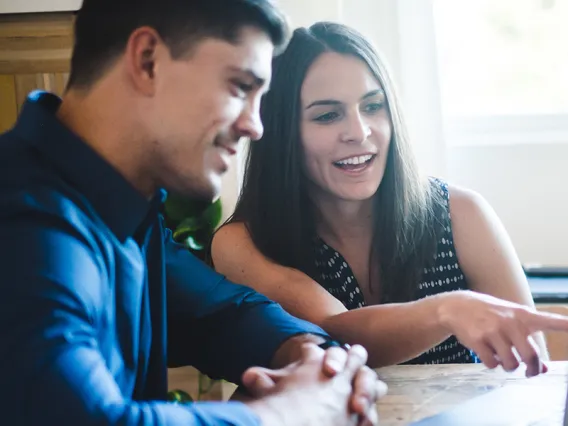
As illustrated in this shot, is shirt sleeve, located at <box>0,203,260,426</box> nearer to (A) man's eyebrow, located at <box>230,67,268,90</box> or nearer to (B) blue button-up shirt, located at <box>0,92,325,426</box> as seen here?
(B) blue button-up shirt, located at <box>0,92,325,426</box>

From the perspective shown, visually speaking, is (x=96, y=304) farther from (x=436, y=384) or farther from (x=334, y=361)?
(x=436, y=384)

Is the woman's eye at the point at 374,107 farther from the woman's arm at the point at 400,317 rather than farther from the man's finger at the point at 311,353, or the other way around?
the man's finger at the point at 311,353

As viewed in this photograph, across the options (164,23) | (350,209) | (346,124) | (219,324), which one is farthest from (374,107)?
(164,23)

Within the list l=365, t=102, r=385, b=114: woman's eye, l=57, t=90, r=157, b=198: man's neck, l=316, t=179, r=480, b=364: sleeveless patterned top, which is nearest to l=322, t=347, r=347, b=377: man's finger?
l=57, t=90, r=157, b=198: man's neck

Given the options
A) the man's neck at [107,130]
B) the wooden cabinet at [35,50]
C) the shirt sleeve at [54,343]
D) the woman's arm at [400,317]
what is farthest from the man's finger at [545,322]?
the wooden cabinet at [35,50]

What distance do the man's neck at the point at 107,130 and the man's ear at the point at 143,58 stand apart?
0.11ft

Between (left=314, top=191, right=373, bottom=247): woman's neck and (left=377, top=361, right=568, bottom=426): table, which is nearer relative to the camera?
(left=377, top=361, right=568, bottom=426): table

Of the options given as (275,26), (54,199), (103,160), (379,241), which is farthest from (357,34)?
(54,199)

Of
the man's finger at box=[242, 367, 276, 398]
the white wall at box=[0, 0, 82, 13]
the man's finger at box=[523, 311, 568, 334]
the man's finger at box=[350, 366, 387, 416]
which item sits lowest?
the man's finger at box=[350, 366, 387, 416]

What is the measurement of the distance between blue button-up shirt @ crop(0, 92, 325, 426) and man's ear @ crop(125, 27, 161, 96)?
94 mm

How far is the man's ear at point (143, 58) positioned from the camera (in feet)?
2.78

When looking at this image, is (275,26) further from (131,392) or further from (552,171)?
(552,171)

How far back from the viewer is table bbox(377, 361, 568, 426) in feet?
3.08

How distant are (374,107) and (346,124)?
0.25 feet
